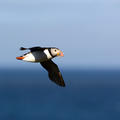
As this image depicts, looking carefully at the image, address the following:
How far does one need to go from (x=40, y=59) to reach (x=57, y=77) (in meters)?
3.86

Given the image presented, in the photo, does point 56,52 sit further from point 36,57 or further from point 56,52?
point 36,57

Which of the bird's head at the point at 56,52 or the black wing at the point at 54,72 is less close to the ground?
the bird's head at the point at 56,52

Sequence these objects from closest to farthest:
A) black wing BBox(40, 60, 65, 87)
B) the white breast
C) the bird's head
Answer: the bird's head
the white breast
black wing BBox(40, 60, 65, 87)

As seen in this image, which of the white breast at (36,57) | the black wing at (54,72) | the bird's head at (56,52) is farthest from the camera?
the black wing at (54,72)

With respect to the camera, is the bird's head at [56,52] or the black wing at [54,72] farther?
the black wing at [54,72]

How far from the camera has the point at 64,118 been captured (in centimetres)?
19938

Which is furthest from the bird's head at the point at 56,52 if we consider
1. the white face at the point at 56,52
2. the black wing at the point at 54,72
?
the black wing at the point at 54,72

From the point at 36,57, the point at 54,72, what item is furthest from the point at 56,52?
the point at 54,72

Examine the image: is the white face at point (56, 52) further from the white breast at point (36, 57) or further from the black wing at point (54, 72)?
the black wing at point (54, 72)

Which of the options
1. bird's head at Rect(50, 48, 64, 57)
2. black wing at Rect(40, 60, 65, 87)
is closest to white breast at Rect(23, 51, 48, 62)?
bird's head at Rect(50, 48, 64, 57)

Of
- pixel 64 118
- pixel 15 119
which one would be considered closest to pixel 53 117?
pixel 64 118

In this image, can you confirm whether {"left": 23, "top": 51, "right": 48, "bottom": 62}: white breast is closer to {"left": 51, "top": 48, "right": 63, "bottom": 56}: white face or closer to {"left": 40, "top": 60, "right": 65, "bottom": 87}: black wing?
{"left": 51, "top": 48, "right": 63, "bottom": 56}: white face

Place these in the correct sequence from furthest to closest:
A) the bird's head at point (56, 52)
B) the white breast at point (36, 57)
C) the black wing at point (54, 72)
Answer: the black wing at point (54, 72) < the white breast at point (36, 57) < the bird's head at point (56, 52)

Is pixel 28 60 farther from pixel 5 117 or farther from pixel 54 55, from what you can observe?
pixel 5 117
